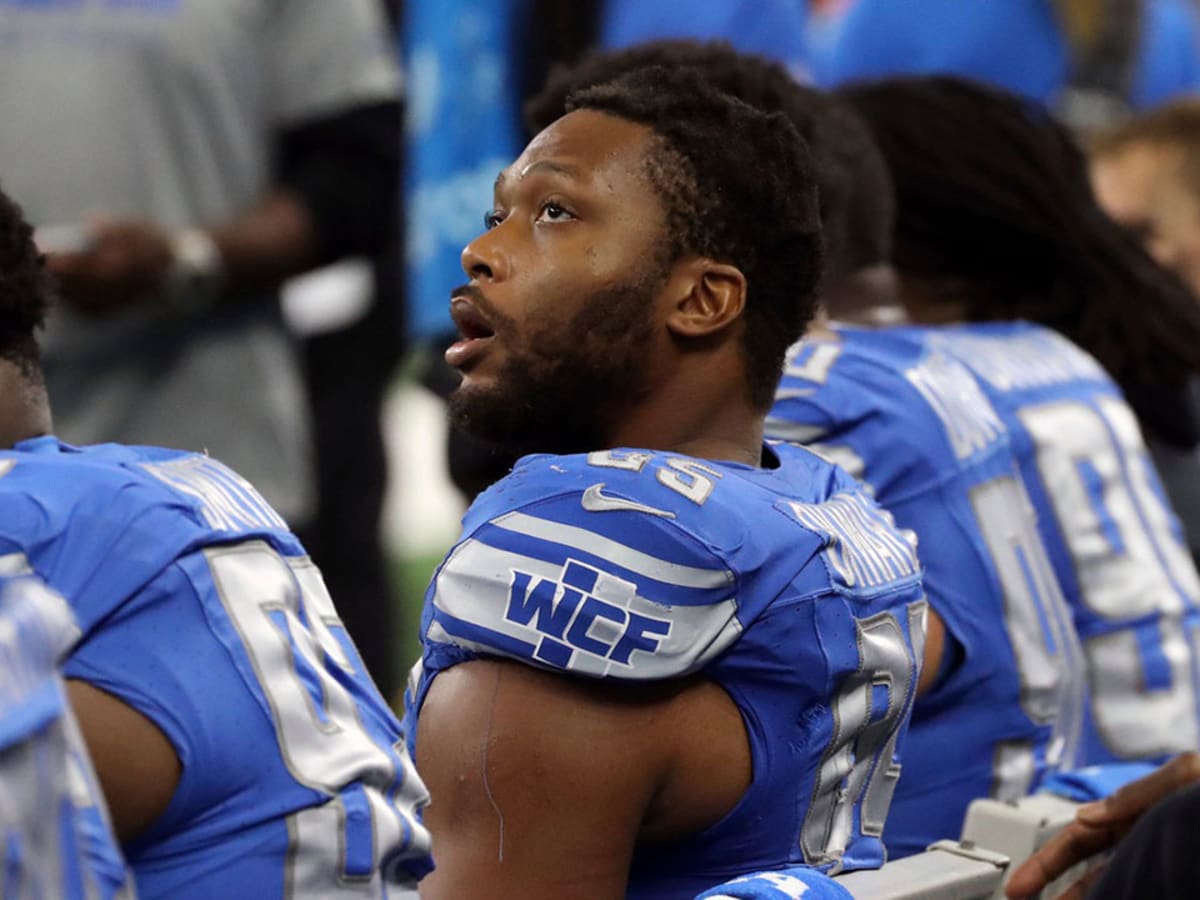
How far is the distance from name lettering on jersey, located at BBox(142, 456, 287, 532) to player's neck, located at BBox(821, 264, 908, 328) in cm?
127

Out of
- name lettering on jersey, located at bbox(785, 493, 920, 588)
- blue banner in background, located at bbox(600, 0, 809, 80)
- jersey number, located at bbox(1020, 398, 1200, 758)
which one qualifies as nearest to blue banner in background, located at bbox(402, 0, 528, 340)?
blue banner in background, located at bbox(600, 0, 809, 80)

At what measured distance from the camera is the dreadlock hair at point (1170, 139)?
4469 mm

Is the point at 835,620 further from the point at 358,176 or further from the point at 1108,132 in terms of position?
the point at 1108,132

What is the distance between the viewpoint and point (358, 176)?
381cm

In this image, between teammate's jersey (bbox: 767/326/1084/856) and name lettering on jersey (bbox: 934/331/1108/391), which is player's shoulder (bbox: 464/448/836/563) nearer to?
teammate's jersey (bbox: 767/326/1084/856)

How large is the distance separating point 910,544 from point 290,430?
1.81 meters

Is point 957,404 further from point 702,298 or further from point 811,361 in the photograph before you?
point 702,298

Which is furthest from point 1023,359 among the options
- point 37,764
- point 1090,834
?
point 37,764

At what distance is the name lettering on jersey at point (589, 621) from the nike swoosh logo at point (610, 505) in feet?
0.22

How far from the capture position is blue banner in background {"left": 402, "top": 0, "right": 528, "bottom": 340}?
416 cm

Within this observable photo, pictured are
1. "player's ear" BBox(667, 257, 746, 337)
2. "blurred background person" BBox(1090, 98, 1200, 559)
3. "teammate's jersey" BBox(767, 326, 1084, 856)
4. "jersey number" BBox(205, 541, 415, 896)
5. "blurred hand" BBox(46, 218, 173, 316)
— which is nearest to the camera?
"jersey number" BBox(205, 541, 415, 896)

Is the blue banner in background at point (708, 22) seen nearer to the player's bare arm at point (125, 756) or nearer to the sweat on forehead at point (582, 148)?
the sweat on forehead at point (582, 148)

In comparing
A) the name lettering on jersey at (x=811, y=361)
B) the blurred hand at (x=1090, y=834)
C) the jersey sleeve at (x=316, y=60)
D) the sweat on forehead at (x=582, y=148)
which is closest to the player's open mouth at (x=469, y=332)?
the sweat on forehead at (x=582, y=148)

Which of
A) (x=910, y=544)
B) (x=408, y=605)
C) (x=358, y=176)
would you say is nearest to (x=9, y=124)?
(x=358, y=176)
